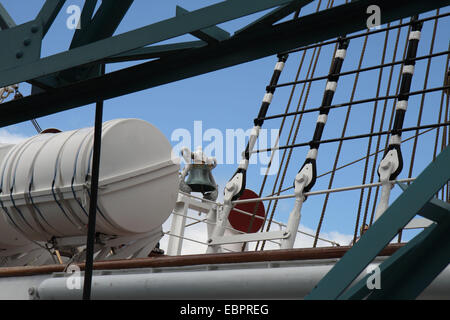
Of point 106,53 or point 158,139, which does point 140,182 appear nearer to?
point 158,139

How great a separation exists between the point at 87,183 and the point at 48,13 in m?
2.88

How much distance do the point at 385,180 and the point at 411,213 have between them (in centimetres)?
260

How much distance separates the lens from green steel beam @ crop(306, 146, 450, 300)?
2430 millimetres

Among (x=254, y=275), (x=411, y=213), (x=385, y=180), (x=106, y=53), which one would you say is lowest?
(x=411, y=213)

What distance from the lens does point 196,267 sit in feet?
15.6

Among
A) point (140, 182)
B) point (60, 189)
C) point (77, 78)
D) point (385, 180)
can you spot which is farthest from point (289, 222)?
point (77, 78)

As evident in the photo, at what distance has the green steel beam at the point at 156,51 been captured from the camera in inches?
112

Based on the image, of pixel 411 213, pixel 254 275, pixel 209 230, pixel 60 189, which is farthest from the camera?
pixel 209 230

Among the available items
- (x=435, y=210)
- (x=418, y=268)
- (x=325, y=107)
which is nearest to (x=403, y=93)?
(x=325, y=107)

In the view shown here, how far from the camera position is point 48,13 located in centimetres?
290

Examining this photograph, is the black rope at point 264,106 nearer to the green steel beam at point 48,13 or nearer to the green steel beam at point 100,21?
the green steel beam at point 100,21

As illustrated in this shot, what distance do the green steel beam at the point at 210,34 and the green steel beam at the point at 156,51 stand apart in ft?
Answer: 0.28

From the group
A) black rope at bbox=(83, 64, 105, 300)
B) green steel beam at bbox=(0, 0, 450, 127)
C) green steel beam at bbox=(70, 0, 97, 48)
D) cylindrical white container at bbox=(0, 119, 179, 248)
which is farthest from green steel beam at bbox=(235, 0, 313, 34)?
cylindrical white container at bbox=(0, 119, 179, 248)

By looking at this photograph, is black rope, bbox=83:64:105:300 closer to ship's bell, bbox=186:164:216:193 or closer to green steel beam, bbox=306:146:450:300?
green steel beam, bbox=306:146:450:300
